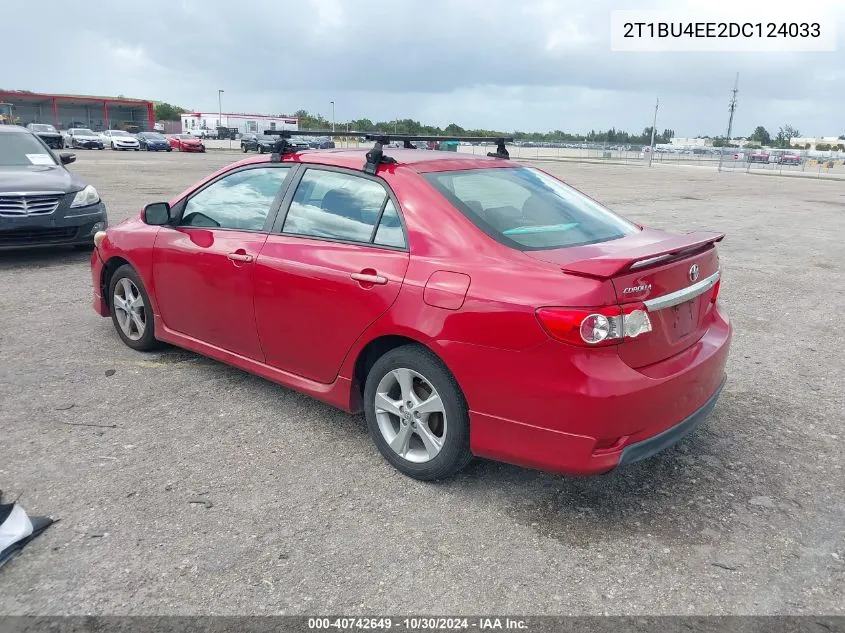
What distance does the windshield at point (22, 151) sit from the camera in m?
8.98

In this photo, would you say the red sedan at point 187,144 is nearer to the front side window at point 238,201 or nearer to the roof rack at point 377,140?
the front side window at point 238,201

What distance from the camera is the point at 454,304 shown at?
3.09 meters

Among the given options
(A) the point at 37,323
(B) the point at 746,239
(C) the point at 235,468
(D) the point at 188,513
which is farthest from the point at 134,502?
(B) the point at 746,239

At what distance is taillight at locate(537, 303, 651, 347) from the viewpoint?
2.80 m

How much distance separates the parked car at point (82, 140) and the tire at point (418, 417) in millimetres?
51553

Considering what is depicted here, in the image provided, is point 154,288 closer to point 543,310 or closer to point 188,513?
point 188,513

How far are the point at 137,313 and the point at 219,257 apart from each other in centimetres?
125

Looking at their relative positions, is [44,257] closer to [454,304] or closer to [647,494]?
[454,304]

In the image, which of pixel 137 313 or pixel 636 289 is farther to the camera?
pixel 137 313

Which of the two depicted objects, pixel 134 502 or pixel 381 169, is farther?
pixel 381 169

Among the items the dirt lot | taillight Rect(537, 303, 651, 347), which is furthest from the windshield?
taillight Rect(537, 303, 651, 347)

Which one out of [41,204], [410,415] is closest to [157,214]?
[410,415]

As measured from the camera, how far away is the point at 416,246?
334 centimetres

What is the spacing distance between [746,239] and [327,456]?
10423 millimetres
